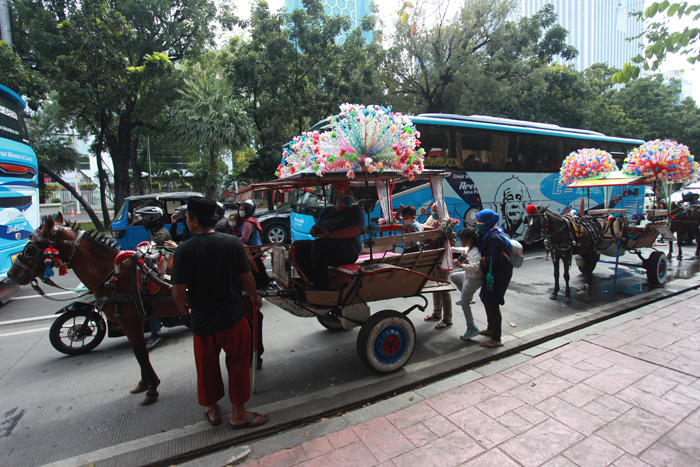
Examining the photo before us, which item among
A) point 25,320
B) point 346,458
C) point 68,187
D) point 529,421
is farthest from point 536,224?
point 68,187

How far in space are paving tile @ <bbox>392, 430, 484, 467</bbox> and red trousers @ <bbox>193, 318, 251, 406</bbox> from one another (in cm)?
138

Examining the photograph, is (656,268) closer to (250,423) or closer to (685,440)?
(685,440)

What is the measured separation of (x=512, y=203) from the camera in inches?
418

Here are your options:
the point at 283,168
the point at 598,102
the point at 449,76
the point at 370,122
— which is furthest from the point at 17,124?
the point at 598,102

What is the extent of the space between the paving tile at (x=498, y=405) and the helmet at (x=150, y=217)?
4342 mm

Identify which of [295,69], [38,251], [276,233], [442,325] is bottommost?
[442,325]

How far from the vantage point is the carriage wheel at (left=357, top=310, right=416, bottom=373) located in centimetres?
376

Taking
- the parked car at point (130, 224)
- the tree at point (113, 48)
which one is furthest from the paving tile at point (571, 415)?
the tree at point (113, 48)

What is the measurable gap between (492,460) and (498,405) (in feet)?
2.49

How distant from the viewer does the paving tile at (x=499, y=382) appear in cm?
363

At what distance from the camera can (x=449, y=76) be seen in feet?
59.4

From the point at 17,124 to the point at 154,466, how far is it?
7993 millimetres

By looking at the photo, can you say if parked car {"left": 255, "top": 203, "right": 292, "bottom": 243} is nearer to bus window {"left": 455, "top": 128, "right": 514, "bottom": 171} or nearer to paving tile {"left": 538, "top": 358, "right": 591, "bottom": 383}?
bus window {"left": 455, "top": 128, "right": 514, "bottom": 171}

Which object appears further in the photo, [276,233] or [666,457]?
[276,233]
